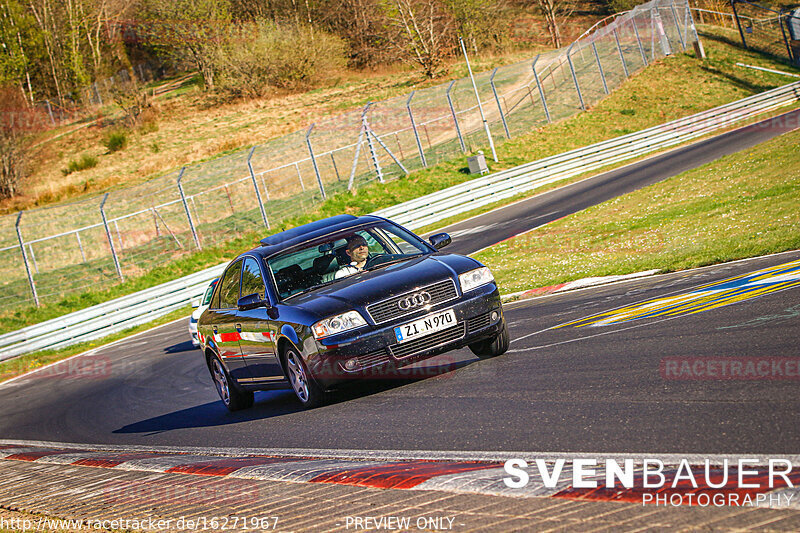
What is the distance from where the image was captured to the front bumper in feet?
23.0

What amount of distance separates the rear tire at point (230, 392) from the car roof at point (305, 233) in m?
1.52

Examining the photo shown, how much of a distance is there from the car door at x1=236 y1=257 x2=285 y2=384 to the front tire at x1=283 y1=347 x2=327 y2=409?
190 mm

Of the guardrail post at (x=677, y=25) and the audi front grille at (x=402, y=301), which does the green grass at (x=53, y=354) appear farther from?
the guardrail post at (x=677, y=25)

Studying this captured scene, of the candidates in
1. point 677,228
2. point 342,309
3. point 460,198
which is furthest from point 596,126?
point 342,309

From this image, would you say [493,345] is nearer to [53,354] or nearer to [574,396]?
[574,396]

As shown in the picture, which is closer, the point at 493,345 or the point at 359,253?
the point at 493,345

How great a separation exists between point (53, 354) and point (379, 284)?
19469 mm

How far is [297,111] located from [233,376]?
171 ft

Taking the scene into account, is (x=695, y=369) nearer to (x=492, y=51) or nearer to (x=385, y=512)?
(x=385, y=512)

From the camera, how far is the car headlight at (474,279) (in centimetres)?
740

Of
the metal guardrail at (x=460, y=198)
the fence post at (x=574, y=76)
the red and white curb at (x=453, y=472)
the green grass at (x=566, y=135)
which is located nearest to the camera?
the red and white curb at (x=453, y=472)

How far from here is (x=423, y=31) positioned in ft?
204

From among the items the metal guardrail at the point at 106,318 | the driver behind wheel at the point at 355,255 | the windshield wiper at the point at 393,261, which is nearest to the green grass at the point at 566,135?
the metal guardrail at the point at 106,318

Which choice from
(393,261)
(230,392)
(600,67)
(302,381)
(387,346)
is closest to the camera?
(387,346)
